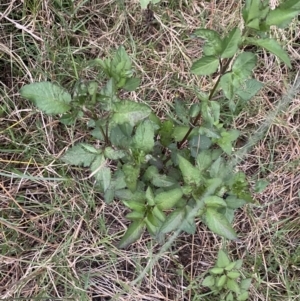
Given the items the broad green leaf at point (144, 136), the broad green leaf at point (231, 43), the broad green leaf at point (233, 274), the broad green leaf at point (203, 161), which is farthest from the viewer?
the broad green leaf at point (233, 274)

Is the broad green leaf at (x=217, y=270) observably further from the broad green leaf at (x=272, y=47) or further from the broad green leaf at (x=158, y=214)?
the broad green leaf at (x=272, y=47)

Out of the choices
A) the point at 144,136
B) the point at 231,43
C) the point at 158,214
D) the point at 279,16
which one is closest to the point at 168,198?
the point at 158,214

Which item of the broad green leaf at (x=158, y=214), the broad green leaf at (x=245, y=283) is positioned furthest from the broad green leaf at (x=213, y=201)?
the broad green leaf at (x=245, y=283)

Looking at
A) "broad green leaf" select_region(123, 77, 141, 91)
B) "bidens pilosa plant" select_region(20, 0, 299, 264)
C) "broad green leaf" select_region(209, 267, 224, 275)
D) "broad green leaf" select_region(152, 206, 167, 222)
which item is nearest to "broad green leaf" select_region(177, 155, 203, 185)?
"bidens pilosa plant" select_region(20, 0, 299, 264)

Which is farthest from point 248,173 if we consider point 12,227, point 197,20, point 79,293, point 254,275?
point 12,227

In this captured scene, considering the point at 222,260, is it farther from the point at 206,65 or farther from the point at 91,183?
the point at 206,65

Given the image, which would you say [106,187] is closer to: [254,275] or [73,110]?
[73,110]
